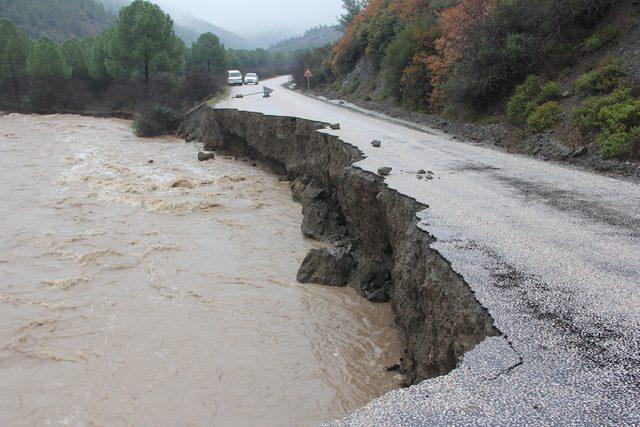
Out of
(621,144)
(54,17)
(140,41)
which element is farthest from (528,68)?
(54,17)

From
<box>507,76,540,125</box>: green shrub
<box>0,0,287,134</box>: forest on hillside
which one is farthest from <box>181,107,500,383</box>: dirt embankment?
<box>0,0,287,134</box>: forest on hillside

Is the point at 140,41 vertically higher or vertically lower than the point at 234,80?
higher

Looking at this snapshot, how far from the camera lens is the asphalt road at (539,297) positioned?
9.78ft

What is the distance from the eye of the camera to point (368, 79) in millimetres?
33156

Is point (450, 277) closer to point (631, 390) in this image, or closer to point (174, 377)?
point (631, 390)

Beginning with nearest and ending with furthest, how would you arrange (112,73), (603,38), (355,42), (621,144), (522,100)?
(621,144), (603,38), (522,100), (355,42), (112,73)

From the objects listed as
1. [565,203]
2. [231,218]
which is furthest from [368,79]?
[565,203]

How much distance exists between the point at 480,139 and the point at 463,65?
399cm

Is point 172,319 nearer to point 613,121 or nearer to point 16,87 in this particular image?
point 613,121

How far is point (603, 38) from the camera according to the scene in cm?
1343

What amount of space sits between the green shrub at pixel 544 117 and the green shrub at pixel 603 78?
0.79m

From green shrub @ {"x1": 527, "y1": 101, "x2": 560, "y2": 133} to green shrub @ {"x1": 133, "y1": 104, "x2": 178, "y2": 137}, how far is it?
23.3 m

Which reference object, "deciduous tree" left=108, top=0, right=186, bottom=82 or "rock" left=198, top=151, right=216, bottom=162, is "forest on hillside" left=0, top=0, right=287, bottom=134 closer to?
"deciduous tree" left=108, top=0, right=186, bottom=82

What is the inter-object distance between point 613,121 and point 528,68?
5.91 meters
